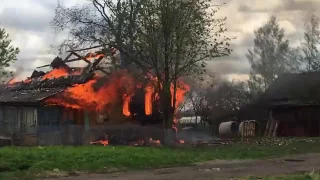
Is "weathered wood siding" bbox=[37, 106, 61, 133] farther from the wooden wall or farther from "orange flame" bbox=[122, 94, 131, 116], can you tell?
the wooden wall

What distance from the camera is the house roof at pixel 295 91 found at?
45.2 metres

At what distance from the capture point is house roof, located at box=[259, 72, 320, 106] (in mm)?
45188

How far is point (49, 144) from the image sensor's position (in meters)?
28.3

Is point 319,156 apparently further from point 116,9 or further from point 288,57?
point 288,57

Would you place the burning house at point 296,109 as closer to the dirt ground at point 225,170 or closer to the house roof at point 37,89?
the house roof at point 37,89

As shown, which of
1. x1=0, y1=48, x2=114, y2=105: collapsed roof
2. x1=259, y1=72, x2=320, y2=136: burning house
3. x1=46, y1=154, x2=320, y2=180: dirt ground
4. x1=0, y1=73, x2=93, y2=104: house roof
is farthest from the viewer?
x1=259, y1=72, x2=320, y2=136: burning house

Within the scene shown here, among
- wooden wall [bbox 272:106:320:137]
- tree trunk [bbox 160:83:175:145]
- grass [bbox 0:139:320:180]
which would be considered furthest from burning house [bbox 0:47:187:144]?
wooden wall [bbox 272:106:320:137]

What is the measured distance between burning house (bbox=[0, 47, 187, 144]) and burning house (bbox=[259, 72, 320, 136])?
549 inches

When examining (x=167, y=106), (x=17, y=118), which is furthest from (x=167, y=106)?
(x=17, y=118)

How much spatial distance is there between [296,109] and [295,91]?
2735 millimetres

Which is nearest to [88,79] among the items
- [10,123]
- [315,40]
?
[10,123]

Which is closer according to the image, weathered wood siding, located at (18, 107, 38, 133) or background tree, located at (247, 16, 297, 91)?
weathered wood siding, located at (18, 107, 38, 133)

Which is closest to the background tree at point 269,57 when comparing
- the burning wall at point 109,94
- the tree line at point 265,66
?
the tree line at point 265,66

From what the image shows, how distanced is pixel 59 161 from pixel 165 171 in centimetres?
430
